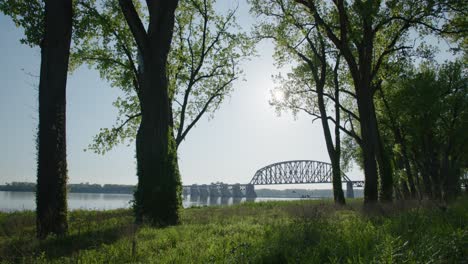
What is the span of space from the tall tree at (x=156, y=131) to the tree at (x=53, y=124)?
289cm

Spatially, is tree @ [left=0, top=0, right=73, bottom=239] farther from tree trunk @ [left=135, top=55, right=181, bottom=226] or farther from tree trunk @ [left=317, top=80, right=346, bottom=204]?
tree trunk @ [left=317, top=80, right=346, bottom=204]

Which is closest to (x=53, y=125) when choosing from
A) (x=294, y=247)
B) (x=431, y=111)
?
(x=294, y=247)

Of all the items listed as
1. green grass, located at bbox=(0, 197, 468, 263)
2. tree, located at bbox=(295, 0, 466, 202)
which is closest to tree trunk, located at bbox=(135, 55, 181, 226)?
green grass, located at bbox=(0, 197, 468, 263)

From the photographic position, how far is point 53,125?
31.5ft

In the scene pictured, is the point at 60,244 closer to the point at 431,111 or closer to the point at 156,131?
the point at 156,131

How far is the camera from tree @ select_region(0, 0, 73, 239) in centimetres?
932

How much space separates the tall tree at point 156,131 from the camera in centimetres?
1215

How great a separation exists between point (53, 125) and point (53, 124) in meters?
0.03

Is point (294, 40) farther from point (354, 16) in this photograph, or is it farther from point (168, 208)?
point (168, 208)

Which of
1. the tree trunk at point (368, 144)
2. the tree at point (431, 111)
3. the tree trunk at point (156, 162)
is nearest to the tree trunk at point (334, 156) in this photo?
the tree trunk at point (368, 144)

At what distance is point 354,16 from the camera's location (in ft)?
64.3

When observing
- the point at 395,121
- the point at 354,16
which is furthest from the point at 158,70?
the point at 395,121

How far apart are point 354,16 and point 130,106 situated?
58.1 ft

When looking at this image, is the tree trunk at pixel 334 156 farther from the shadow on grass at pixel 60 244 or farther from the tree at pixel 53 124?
the tree at pixel 53 124
